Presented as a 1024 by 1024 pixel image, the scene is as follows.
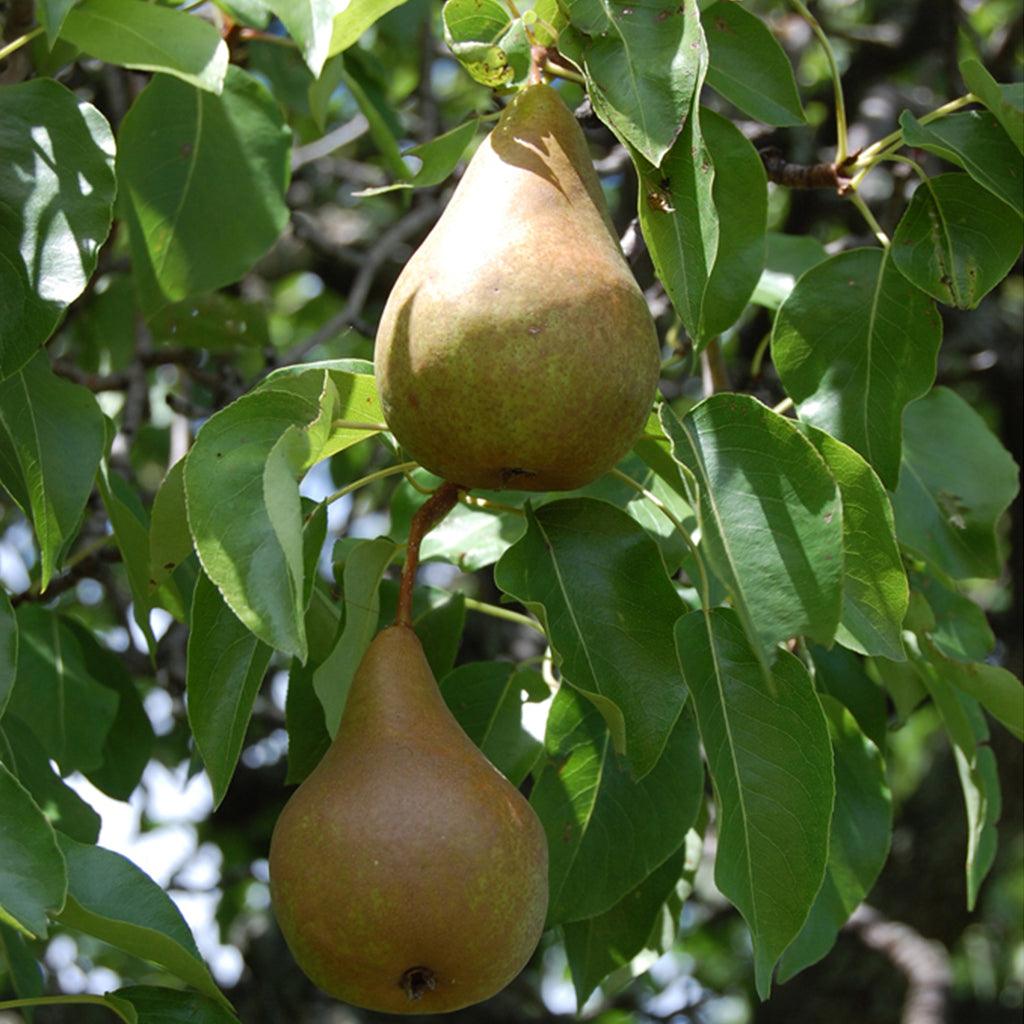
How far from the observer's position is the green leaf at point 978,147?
125 cm

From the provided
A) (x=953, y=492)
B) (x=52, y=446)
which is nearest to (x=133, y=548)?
(x=52, y=446)

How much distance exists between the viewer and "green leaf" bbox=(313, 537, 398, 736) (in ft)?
3.94

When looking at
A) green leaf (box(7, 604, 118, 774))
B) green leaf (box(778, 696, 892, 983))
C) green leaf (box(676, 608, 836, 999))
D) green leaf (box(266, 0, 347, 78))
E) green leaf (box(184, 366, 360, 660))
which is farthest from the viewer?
green leaf (box(7, 604, 118, 774))

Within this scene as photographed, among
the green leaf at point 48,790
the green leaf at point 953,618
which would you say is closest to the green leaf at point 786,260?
the green leaf at point 953,618

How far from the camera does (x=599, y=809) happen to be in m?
1.38

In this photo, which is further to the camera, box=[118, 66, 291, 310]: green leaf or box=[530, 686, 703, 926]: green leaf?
box=[118, 66, 291, 310]: green leaf

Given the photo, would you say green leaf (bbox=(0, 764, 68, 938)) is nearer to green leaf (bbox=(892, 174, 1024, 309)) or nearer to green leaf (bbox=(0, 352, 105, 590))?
green leaf (bbox=(0, 352, 105, 590))

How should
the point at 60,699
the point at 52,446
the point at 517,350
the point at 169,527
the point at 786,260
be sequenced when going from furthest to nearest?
the point at 786,260 < the point at 60,699 < the point at 52,446 < the point at 169,527 < the point at 517,350

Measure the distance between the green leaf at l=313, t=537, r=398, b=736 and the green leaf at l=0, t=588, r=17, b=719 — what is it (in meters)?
0.23

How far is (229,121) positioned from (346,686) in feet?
2.49

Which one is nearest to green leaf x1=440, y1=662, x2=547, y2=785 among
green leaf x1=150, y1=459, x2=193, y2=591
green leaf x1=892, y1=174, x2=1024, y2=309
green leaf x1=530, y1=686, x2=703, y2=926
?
green leaf x1=530, y1=686, x2=703, y2=926

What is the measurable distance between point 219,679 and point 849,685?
80 cm

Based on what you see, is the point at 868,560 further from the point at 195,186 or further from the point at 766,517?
the point at 195,186

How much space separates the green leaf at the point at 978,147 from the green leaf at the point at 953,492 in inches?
17.4
